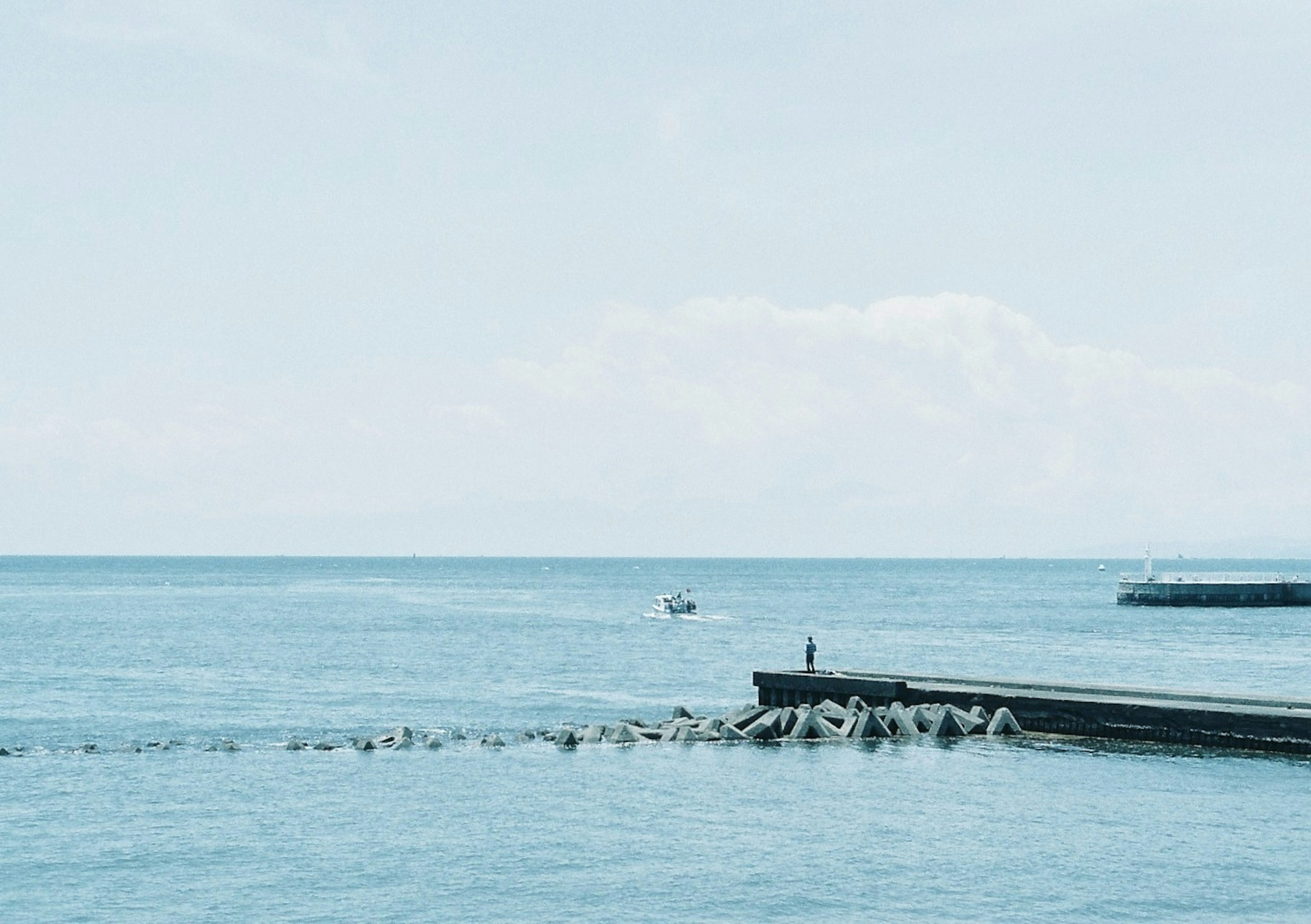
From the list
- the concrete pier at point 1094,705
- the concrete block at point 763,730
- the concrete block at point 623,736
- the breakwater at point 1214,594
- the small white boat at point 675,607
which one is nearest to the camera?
the concrete pier at point 1094,705

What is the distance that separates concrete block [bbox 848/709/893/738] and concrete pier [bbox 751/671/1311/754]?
2.73 meters

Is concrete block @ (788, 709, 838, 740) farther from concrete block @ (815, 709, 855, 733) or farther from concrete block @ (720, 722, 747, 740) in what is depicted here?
concrete block @ (720, 722, 747, 740)

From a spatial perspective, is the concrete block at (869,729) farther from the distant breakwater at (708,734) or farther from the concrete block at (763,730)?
the concrete block at (763,730)

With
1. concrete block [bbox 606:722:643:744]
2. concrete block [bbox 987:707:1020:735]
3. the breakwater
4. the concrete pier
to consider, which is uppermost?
the breakwater

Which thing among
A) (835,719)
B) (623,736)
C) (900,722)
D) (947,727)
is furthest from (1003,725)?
(623,736)

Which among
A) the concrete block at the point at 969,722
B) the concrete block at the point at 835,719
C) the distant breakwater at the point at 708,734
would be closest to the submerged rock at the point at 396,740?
the distant breakwater at the point at 708,734

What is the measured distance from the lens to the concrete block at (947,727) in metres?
46.5

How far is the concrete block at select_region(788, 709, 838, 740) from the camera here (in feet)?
154

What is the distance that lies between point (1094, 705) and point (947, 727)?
4607 millimetres

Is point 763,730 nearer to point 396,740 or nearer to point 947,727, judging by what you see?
point 947,727

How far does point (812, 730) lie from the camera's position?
155 ft

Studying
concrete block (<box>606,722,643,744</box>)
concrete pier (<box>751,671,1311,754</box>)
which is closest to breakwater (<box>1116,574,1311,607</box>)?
concrete pier (<box>751,671,1311,754</box>)

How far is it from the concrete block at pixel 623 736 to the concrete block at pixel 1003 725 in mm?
11275

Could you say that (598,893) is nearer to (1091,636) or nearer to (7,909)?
(7,909)
